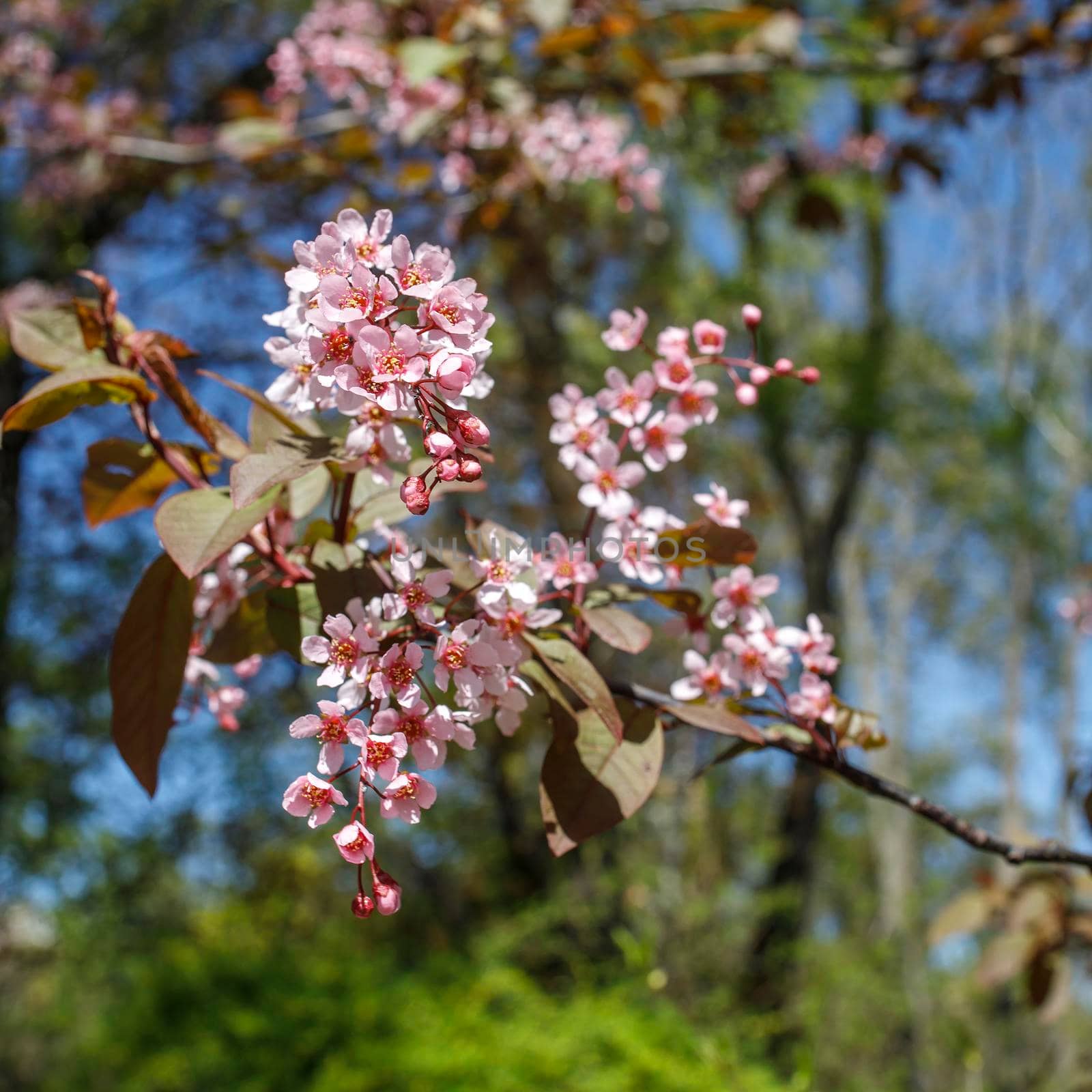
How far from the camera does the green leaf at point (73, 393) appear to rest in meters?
0.59

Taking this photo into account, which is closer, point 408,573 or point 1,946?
point 408,573

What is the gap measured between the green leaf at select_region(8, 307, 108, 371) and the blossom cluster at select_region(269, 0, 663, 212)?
1.18m

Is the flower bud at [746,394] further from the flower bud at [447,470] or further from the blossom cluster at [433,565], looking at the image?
the flower bud at [447,470]

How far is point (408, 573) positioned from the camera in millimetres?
552

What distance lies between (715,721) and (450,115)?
156 centimetres

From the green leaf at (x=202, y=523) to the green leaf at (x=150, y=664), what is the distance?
0.17ft

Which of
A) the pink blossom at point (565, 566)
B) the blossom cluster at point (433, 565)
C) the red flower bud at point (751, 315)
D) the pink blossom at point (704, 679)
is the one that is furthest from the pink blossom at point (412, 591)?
the red flower bud at point (751, 315)

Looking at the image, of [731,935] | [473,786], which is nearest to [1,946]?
[473,786]

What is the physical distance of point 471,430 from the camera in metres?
0.50

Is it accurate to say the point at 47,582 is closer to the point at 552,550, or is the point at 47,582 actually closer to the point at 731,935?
the point at 731,935

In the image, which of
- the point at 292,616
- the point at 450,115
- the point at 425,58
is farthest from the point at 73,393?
the point at 450,115

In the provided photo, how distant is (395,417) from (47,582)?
4.03 meters

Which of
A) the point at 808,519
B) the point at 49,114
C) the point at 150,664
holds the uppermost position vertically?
the point at 150,664

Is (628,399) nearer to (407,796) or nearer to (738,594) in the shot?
→ (738,594)
